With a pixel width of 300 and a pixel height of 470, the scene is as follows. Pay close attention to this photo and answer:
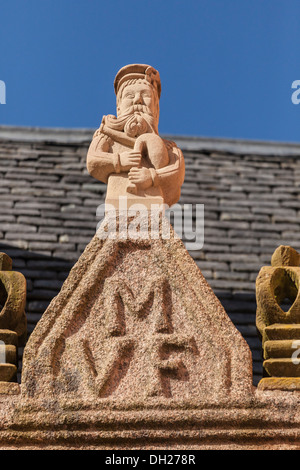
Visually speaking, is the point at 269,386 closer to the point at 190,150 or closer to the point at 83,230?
the point at 83,230

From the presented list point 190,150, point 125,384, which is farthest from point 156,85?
point 190,150

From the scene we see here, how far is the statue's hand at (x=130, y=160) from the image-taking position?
4.28 metres

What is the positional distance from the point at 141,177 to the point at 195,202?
3.43 metres

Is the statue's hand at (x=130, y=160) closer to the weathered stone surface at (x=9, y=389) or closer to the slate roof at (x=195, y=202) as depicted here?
the weathered stone surface at (x=9, y=389)

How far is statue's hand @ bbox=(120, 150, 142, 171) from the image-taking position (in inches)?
168

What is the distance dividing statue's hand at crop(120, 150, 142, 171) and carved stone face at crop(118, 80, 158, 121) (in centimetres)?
40

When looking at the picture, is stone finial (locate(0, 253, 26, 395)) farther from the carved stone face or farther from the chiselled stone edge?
the carved stone face

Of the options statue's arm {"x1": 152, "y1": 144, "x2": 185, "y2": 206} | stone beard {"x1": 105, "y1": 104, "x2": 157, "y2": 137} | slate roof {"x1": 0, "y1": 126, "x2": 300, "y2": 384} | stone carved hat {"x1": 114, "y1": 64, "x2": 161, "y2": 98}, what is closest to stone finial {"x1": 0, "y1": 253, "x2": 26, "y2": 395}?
statue's arm {"x1": 152, "y1": 144, "x2": 185, "y2": 206}

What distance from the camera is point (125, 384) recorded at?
11.6 ft

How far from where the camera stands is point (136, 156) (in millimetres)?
4297

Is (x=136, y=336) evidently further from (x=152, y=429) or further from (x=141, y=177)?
(x=141, y=177)

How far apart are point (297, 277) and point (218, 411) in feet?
2.88

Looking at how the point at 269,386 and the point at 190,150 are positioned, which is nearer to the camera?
the point at 269,386
